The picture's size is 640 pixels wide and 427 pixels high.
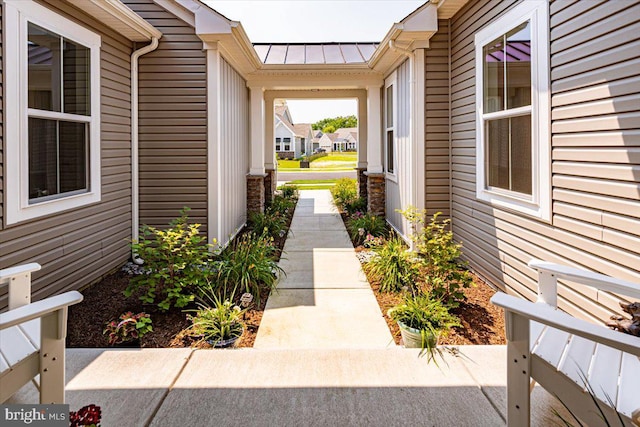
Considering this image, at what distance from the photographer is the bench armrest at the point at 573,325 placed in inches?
58.9

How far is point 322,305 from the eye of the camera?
434cm

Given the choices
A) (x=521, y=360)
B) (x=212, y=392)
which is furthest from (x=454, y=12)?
(x=212, y=392)

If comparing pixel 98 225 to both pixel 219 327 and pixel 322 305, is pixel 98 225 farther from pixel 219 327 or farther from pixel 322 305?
pixel 322 305

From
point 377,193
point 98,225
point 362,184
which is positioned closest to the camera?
point 98,225

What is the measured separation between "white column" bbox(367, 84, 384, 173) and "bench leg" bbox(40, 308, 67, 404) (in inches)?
291

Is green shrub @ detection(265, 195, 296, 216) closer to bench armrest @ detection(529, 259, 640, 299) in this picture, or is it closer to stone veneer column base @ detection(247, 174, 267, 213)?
stone veneer column base @ detection(247, 174, 267, 213)

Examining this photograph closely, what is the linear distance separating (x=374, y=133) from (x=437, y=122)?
2951mm

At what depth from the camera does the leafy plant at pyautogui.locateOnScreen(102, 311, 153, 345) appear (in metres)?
3.30

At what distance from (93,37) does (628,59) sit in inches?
200

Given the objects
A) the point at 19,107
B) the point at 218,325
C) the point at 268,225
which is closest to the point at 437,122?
the point at 268,225

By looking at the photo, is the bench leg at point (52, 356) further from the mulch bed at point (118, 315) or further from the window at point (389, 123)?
the window at point (389, 123)

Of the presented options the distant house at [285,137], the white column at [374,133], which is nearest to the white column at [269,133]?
the white column at [374,133]

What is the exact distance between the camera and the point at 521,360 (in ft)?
6.18

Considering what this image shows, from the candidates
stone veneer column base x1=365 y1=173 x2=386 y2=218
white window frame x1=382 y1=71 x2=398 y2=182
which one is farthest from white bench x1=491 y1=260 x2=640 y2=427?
stone veneer column base x1=365 y1=173 x2=386 y2=218
